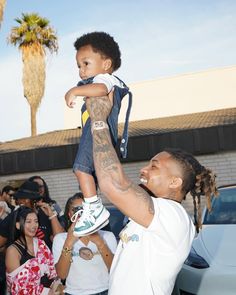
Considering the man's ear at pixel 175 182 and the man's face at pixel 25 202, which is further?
the man's face at pixel 25 202

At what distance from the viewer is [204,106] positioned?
64.7ft

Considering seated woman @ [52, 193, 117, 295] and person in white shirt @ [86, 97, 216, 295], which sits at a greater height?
person in white shirt @ [86, 97, 216, 295]

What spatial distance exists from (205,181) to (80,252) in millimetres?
1529

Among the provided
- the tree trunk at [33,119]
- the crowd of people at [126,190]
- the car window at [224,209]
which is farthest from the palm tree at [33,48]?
the crowd of people at [126,190]

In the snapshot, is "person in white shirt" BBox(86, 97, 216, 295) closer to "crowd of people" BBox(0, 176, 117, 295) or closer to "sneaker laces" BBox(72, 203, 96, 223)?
"sneaker laces" BBox(72, 203, 96, 223)

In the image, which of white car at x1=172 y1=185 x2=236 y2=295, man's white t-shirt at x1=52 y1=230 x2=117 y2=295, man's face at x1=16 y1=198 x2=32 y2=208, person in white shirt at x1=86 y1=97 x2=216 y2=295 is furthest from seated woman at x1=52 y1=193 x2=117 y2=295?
person in white shirt at x1=86 y1=97 x2=216 y2=295

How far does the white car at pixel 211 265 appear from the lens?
12.5ft

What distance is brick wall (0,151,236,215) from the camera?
11.5 m

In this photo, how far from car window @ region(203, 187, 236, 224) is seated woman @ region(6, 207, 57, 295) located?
7.14 feet

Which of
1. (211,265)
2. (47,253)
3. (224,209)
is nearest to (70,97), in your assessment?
(47,253)

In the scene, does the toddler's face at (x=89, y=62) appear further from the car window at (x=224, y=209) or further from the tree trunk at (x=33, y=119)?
the tree trunk at (x=33, y=119)

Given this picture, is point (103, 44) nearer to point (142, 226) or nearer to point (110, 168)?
point (110, 168)

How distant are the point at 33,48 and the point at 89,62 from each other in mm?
21981

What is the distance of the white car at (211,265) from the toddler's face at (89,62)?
7.62 ft
